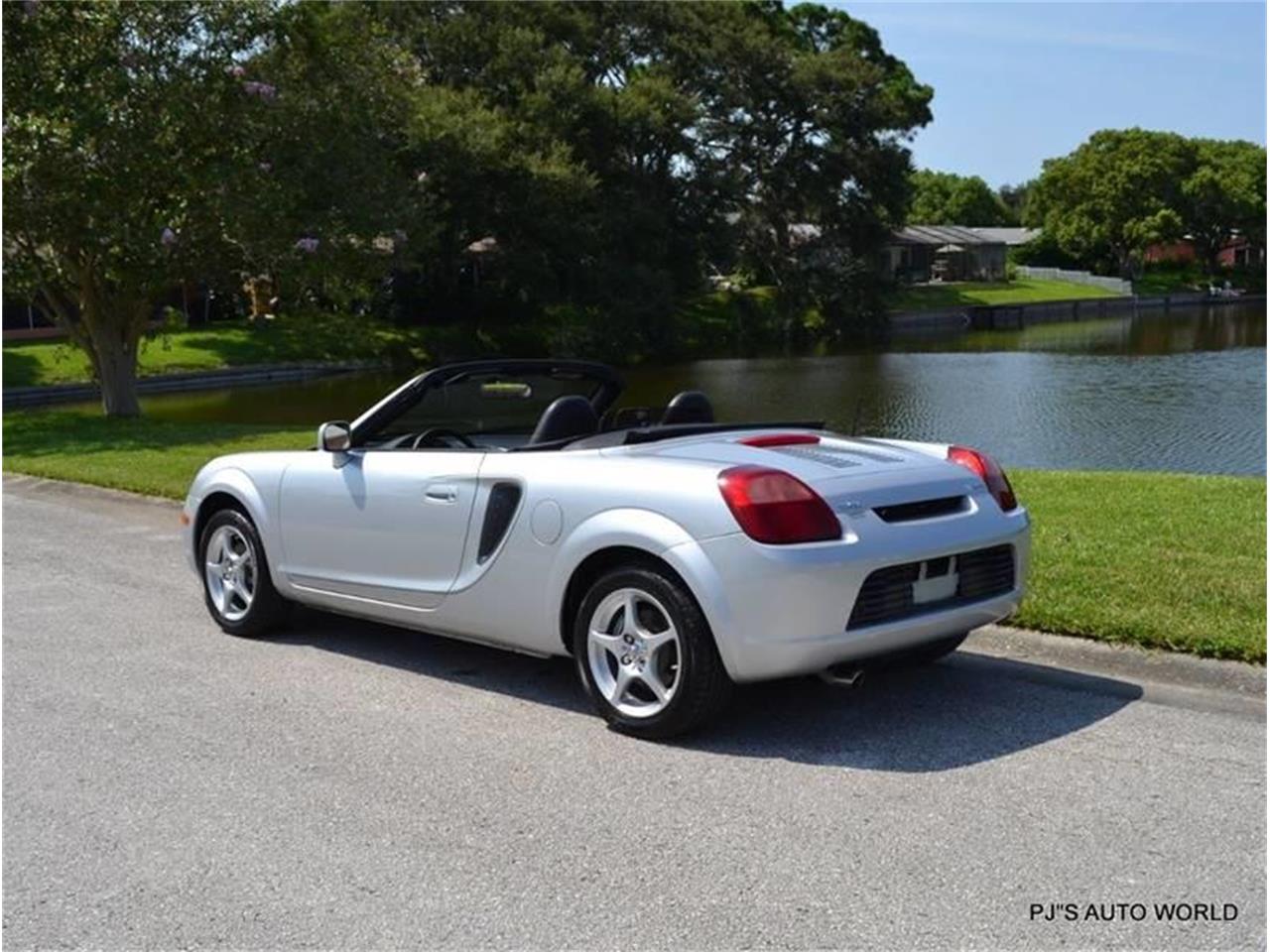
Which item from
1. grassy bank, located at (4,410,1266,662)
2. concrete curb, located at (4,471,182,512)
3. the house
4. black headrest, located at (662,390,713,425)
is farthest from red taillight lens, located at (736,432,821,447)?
the house

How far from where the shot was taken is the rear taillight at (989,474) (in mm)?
5891

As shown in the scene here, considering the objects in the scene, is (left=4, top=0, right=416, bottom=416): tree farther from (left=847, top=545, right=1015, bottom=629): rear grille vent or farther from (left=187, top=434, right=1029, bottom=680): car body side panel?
(left=847, top=545, right=1015, bottom=629): rear grille vent

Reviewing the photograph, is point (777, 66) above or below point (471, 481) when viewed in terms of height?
above

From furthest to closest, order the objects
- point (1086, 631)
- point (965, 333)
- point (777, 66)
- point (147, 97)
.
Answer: point (965, 333) < point (777, 66) < point (147, 97) < point (1086, 631)

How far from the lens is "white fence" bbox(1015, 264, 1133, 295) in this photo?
296 feet

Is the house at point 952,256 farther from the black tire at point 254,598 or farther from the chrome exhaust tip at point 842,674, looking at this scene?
the chrome exhaust tip at point 842,674

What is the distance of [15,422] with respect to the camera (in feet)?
77.3

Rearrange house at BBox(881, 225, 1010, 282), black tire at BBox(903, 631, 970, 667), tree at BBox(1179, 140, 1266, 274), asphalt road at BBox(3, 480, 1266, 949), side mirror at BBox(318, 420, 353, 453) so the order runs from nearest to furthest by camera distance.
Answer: asphalt road at BBox(3, 480, 1266, 949) → black tire at BBox(903, 631, 970, 667) → side mirror at BBox(318, 420, 353, 453) → tree at BBox(1179, 140, 1266, 274) → house at BBox(881, 225, 1010, 282)

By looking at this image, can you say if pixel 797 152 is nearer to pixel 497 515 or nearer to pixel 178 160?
pixel 178 160

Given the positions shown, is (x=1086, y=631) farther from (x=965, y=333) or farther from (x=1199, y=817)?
(x=965, y=333)

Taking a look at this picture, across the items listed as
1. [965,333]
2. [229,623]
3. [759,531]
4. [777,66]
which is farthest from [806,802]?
[965,333]

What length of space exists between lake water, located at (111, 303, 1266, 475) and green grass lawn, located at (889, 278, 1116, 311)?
19.5 metres

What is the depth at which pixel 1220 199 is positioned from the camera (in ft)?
315

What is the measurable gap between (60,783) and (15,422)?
66.7 feet
